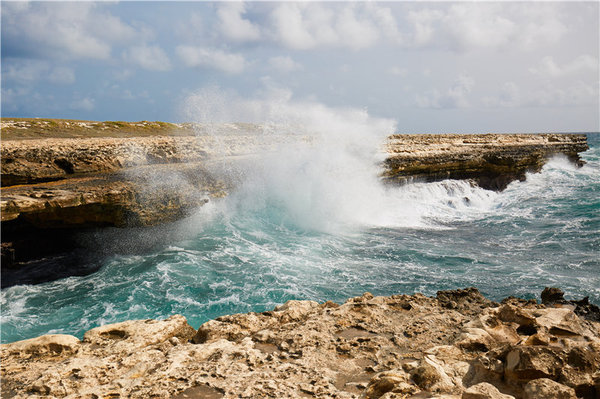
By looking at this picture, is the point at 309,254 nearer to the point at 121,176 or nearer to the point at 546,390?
the point at 121,176

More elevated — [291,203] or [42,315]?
[291,203]

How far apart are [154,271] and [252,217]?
5.24 meters

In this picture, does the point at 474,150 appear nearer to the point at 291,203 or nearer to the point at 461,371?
the point at 291,203

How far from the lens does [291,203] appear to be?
15.0 m

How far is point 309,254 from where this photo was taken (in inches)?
417

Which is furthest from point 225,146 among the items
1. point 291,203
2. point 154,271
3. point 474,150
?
point 474,150

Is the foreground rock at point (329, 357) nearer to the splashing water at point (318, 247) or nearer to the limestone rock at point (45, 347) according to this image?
the limestone rock at point (45, 347)

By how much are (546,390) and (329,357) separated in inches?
75.9

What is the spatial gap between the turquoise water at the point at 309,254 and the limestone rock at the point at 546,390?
4959 mm

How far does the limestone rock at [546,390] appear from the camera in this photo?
266 cm

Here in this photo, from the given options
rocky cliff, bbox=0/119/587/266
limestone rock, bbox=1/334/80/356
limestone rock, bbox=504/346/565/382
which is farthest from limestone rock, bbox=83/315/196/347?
rocky cliff, bbox=0/119/587/266

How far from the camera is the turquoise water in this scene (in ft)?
25.3

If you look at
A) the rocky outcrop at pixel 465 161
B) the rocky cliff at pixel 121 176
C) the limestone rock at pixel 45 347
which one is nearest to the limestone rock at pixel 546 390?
the limestone rock at pixel 45 347

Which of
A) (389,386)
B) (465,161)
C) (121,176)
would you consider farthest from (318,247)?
(465,161)
